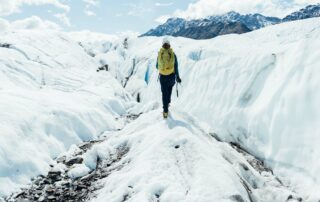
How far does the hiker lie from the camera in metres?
12.0

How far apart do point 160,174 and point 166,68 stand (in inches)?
174

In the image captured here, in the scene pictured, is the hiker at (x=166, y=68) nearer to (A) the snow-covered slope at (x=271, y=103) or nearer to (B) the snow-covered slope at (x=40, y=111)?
(A) the snow-covered slope at (x=271, y=103)

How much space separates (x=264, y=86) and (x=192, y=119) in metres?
4.01

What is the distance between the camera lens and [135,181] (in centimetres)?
866

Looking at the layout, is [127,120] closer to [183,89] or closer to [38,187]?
[183,89]

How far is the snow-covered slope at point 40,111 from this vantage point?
1082 cm

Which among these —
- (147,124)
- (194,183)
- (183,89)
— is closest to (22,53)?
(183,89)

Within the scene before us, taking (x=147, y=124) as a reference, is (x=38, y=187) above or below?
below

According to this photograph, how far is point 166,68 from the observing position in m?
12.2

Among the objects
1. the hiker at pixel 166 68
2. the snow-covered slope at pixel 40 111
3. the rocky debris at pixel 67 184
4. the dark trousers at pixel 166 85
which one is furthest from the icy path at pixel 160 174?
the hiker at pixel 166 68

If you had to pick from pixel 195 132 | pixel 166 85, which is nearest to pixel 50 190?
pixel 195 132

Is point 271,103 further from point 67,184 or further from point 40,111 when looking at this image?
point 40,111

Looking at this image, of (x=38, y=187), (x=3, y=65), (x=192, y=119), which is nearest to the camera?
(x=38, y=187)

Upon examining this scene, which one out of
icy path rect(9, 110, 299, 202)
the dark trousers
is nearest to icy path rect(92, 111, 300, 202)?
icy path rect(9, 110, 299, 202)
